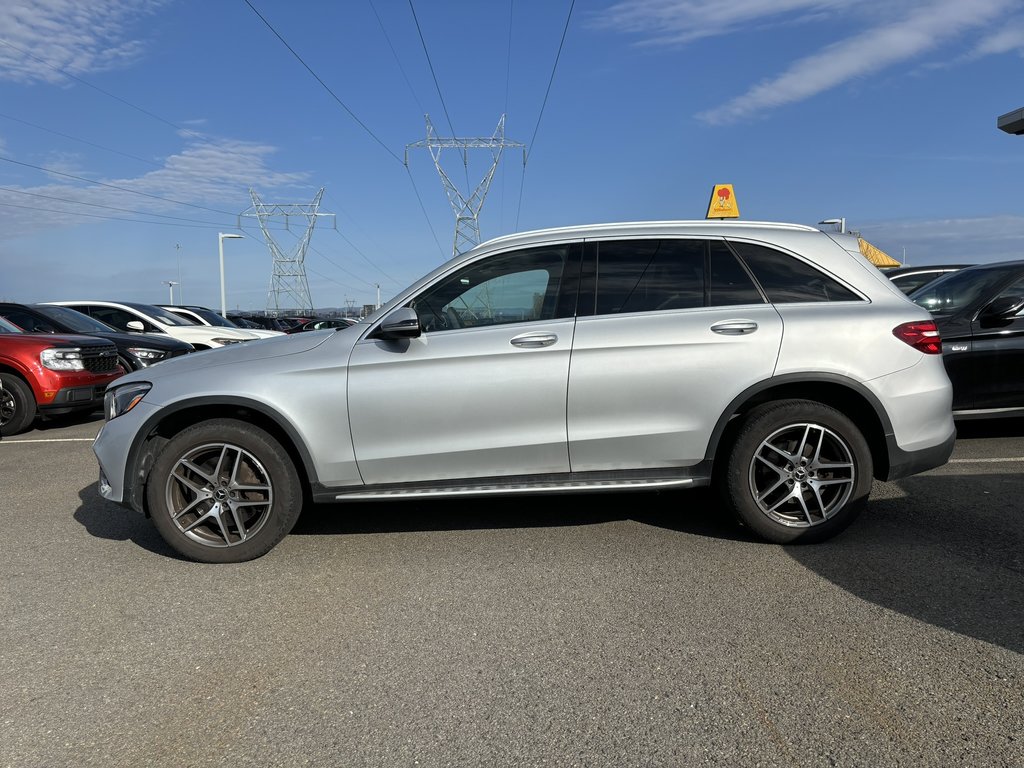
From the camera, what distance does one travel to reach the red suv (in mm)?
8906

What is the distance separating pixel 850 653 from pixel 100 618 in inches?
133

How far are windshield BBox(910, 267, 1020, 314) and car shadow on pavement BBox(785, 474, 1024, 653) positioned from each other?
6.70 feet

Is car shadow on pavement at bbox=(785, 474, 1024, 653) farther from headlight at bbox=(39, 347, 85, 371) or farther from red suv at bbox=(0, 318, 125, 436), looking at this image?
headlight at bbox=(39, 347, 85, 371)

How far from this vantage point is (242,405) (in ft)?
13.5

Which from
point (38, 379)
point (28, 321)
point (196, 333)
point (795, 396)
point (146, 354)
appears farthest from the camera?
point (196, 333)

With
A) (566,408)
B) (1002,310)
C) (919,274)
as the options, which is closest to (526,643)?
(566,408)

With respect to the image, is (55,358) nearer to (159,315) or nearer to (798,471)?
(159,315)

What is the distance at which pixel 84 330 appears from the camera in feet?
37.2

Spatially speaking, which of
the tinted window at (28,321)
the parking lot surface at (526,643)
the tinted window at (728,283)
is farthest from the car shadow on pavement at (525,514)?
the tinted window at (28,321)

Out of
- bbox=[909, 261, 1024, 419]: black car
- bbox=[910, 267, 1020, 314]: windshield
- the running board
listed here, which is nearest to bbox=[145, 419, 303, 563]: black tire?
the running board

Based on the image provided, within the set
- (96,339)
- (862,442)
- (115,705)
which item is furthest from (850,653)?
(96,339)

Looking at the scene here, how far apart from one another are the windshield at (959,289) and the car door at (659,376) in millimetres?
3368

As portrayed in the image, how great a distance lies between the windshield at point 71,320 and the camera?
11020 millimetres

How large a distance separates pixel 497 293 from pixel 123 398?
2.27m
